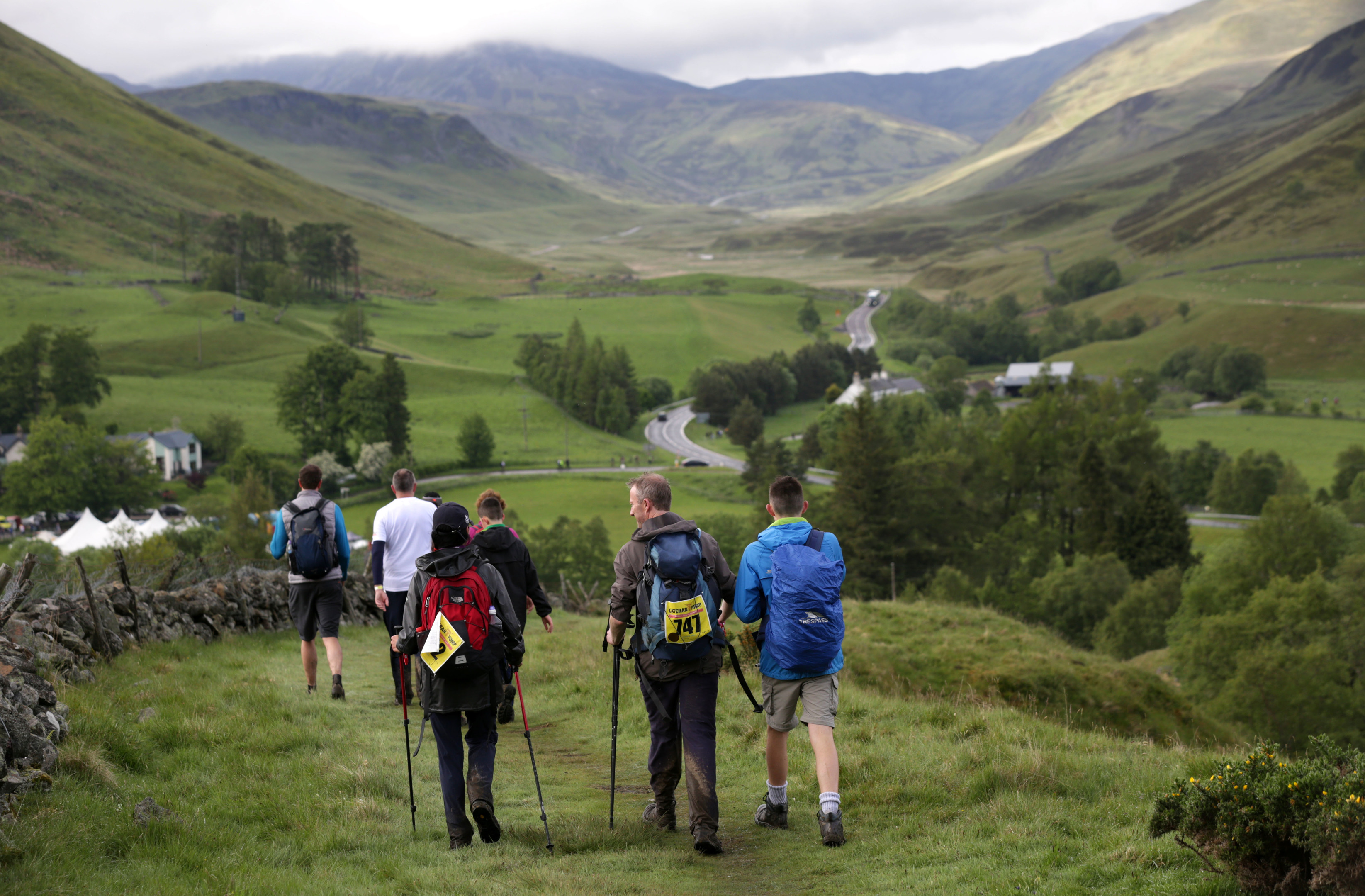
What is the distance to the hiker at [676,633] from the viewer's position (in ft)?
23.0

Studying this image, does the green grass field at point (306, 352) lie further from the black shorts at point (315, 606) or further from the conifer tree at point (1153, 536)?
the black shorts at point (315, 606)

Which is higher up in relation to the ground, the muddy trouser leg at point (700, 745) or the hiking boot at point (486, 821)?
the muddy trouser leg at point (700, 745)

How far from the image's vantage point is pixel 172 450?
9106cm

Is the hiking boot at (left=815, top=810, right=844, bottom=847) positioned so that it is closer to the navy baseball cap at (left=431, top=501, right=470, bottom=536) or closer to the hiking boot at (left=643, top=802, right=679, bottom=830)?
the hiking boot at (left=643, top=802, right=679, bottom=830)

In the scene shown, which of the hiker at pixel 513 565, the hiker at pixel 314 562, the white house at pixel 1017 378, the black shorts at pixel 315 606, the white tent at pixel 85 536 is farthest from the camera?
the white house at pixel 1017 378

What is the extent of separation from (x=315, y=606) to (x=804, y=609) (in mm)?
6724

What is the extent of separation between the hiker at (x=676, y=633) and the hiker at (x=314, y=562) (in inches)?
185

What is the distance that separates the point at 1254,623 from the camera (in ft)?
139

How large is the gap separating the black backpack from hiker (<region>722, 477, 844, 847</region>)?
5.68 m

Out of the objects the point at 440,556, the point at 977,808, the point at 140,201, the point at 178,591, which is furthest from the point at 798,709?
the point at 140,201

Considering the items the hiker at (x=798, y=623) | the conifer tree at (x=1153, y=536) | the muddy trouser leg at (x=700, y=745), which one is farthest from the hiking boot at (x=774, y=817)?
the conifer tree at (x=1153, y=536)

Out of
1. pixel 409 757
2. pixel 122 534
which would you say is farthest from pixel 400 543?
pixel 122 534

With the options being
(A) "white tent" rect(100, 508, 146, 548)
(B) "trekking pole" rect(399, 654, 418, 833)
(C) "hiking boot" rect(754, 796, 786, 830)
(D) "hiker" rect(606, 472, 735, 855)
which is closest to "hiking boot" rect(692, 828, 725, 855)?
(D) "hiker" rect(606, 472, 735, 855)

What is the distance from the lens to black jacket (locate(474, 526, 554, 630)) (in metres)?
8.74
